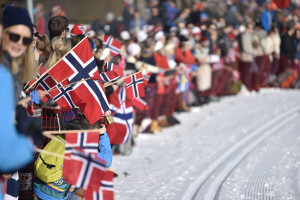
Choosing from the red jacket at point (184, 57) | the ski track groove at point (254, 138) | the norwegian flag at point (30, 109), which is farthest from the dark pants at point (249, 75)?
the norwegian flag at point (30, 109)

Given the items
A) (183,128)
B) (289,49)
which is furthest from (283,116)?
(289,49)

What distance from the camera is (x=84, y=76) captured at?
233 inches

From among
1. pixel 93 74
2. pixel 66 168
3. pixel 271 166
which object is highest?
pixel 93 74

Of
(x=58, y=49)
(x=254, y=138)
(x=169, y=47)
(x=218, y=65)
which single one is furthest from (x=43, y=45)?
(x=218, y=65)

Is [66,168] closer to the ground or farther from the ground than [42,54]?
closer to the ground

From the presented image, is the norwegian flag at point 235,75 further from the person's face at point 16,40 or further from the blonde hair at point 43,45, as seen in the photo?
the person's face at point 16,40

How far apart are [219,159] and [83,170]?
5.27 meters

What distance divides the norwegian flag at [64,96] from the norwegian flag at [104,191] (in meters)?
1.70

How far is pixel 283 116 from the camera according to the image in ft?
44.2

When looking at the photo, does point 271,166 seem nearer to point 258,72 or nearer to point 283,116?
point 283,116

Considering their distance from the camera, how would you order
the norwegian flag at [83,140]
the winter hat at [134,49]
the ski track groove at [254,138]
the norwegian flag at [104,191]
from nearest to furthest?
1. the norwegian flag at [104,191]
2. the norwegian flag at [83,140]
3. the ski track groove at [254,138]
4. the winter hat at [134,49]

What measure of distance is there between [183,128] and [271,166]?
436cm

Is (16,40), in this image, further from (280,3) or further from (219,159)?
(280,3)

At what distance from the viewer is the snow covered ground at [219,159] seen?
7.31m
